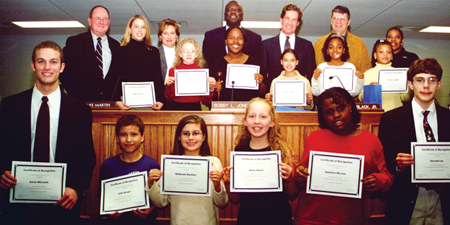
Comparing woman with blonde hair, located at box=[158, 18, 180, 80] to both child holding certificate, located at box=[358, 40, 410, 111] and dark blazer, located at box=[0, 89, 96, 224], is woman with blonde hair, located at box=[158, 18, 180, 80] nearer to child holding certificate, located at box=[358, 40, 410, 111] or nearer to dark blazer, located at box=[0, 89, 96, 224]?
dark blazer, located at box=[0, 89, 96, 224]

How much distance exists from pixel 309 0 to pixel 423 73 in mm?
3402

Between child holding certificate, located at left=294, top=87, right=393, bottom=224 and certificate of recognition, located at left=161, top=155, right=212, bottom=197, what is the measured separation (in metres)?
0.68

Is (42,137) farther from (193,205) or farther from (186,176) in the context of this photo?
(193,205)

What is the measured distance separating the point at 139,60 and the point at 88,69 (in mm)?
568

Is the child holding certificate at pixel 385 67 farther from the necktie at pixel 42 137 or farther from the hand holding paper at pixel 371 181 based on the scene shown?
the necktie at pixel 42 137

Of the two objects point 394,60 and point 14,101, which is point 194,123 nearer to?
point 14,101

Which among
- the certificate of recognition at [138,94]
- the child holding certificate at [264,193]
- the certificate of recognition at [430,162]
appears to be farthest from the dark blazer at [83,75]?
the certificate of recognition at [430,162]

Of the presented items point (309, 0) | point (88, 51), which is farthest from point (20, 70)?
point (309, 0)

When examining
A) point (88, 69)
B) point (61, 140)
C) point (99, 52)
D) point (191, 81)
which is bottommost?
point (61, 140)

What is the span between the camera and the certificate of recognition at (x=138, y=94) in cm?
262

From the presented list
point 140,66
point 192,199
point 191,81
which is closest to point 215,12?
point 140,66

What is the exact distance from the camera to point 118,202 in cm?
202

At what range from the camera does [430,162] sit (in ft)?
6.29

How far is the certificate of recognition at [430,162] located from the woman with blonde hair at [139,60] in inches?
96.3
